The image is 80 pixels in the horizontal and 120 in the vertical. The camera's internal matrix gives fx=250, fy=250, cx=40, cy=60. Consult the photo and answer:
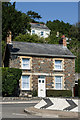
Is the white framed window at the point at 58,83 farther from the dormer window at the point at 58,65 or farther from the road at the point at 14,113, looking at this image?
the road at the point at 14,113

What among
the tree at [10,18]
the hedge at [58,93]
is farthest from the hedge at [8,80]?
the hedge at [58,93]

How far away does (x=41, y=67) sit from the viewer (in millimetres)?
33594

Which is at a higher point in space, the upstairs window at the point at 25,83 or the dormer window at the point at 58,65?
the dormer window at the point at 58,65

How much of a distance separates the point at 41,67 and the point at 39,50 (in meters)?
2.71

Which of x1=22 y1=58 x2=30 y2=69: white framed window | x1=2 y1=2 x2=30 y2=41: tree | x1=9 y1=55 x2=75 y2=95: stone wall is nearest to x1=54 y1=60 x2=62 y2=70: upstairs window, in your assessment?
x1=9 y1=55 x2=75 y2=95: stone wall

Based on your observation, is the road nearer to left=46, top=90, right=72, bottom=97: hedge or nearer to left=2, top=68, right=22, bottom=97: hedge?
left=2, top=68, right=22, bottom=97: hedge

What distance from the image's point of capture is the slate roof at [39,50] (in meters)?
33.2

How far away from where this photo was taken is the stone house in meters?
32.7

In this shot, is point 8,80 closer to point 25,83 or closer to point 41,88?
point 25,83

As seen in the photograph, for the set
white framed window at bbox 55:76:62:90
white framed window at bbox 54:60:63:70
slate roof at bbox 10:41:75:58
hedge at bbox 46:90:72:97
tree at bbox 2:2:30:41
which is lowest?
hedge at bbox 46:90:72:97

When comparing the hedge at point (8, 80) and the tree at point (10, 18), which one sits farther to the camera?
the tree at point (10, 18)

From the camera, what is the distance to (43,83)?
3338cm

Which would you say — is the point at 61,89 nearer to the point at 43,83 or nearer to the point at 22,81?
the point at 43,83

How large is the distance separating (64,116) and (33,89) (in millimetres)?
21699
